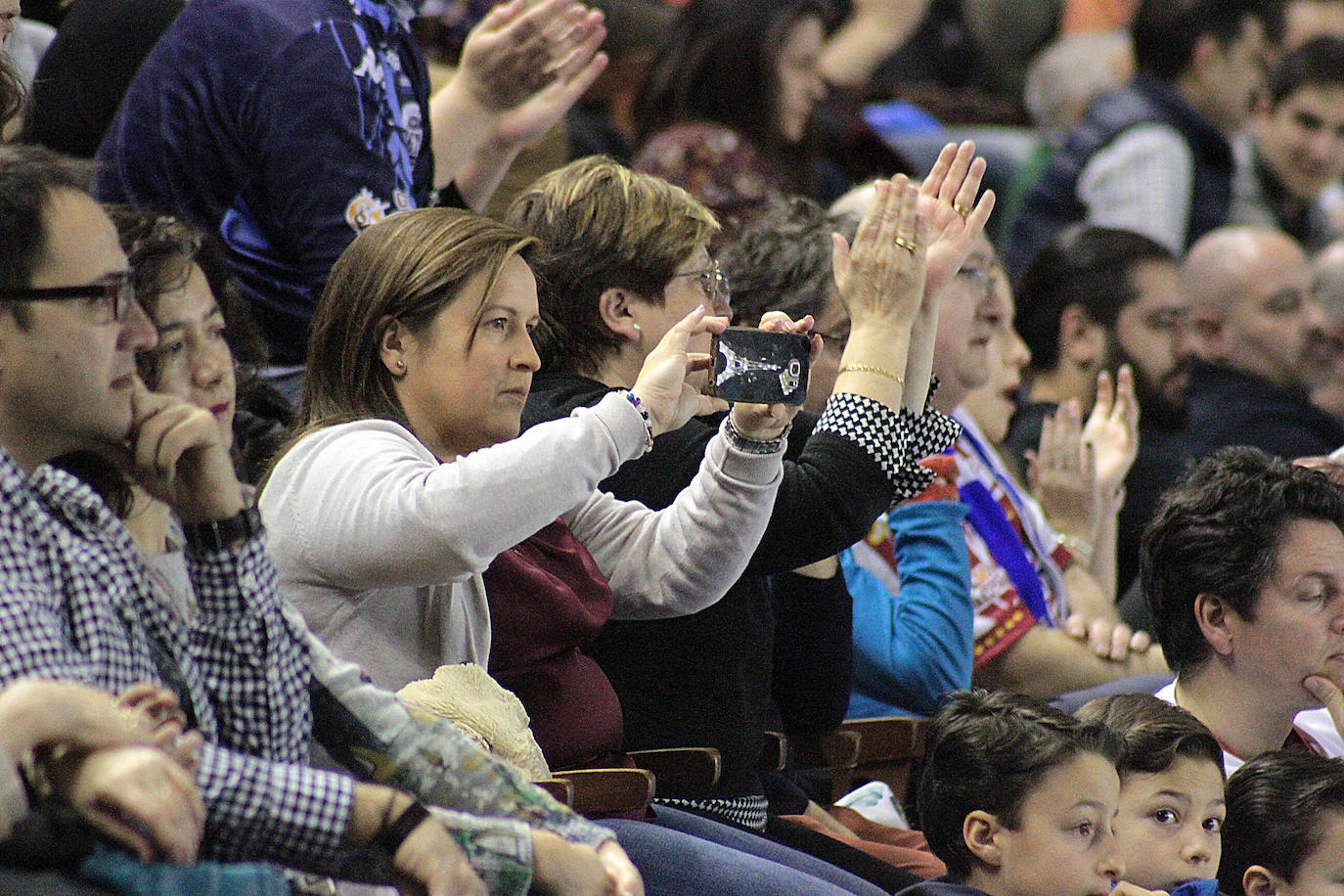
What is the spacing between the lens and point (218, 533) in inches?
64.5

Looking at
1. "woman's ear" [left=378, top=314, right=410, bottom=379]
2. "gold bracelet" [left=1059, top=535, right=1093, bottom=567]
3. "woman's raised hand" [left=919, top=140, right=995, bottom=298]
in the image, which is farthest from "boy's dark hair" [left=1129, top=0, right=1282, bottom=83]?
"woman's ear" [left=378, top=314, right=410, bottom=379]

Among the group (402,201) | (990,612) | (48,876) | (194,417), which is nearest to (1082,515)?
(990,612)

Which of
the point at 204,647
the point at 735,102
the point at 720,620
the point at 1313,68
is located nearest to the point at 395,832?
the point at 204,647

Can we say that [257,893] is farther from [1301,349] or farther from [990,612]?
[1301,349]

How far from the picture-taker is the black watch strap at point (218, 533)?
164 centimetres

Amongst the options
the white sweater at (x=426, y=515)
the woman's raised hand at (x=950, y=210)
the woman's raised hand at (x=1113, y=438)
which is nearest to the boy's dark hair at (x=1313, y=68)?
the woman's raised hand at (x=1113, y=438)

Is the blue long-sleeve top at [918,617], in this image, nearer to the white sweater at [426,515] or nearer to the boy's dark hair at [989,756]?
the boy's dark hair at [989,756]

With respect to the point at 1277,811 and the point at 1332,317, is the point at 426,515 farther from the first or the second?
the point at 1332,317

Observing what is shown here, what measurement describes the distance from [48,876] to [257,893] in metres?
0.17

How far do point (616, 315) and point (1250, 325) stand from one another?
326cm

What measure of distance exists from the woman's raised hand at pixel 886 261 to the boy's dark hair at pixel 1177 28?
411cm

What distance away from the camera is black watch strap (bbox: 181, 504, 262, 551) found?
1.64m

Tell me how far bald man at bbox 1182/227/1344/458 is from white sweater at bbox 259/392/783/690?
9.20 feet

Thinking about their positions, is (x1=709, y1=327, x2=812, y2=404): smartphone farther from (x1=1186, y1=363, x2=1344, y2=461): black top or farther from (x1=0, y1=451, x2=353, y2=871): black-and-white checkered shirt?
(x1=1186, y1=363, x2=1344, y2=461): black top
